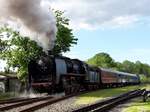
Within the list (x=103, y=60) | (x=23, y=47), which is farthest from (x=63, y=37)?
(x=103, y=60)

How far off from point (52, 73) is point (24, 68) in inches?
612

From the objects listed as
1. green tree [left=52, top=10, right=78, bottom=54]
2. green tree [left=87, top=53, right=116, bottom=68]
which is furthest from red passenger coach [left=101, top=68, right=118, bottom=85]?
green tree [left=87, top=53, right=116, bottom=68]

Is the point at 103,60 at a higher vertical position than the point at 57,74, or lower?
higher

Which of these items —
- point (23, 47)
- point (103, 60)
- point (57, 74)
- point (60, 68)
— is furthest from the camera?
point (103, 60)

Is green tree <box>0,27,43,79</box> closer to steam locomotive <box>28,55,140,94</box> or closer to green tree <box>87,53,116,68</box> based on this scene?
steam locomotive <box>28,55,140,94</box>

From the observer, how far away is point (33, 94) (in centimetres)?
3344

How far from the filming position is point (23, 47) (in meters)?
46.7

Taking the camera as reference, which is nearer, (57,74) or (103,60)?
(57,74)

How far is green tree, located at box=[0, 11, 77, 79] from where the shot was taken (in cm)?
4584

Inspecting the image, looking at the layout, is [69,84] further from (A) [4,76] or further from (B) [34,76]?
(A) [4,76]

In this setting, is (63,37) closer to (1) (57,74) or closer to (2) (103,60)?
(1) (57,74)

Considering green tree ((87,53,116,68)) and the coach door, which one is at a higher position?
green tree ((87,53,116,68))

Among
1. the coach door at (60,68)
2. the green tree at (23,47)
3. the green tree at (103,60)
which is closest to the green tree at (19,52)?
the green tree at (23,47)

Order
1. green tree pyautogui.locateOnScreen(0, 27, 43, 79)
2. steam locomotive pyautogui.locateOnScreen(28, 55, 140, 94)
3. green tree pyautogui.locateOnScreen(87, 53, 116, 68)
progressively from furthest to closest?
green tree pyautogui.locateOnScreen(87, 53, 116, 68), green tree pyautogui.locateOnScreen(0, 27, 43, 79), steam locomotive pyautogui.locateOnScreen(28, 55, 140, 94)
